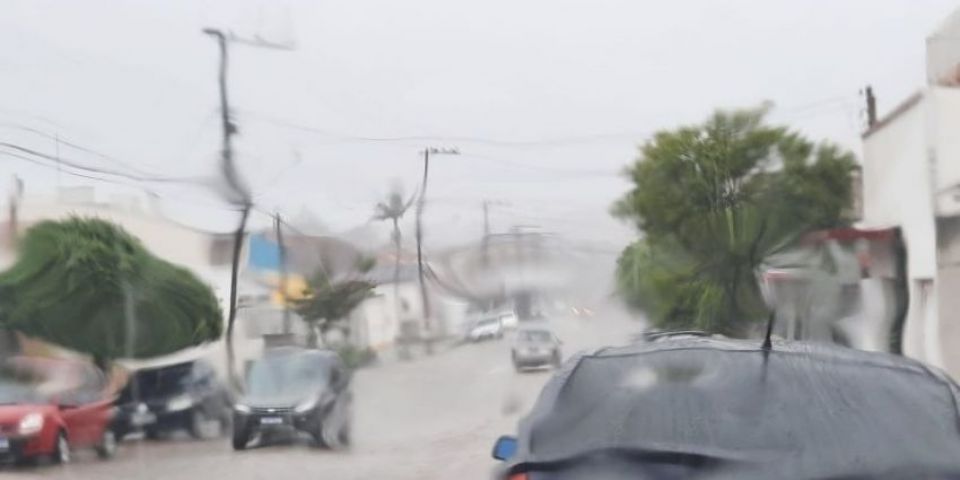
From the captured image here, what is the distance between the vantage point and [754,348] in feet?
16.5

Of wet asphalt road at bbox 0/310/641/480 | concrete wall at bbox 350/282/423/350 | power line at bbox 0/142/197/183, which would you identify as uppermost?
power line at bbox 0/142/197/183

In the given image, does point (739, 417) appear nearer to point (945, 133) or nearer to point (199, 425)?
point (199, 425)

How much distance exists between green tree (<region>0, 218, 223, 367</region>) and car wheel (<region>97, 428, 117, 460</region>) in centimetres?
100

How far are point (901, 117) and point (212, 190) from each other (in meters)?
7.07

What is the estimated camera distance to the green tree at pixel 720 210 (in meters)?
11.1

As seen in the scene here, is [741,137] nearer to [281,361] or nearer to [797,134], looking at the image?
[797,134]

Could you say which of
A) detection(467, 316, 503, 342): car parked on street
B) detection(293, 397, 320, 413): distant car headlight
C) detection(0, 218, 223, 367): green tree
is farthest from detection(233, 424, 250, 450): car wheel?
detection(467, 316, 503, 342): car parked on street

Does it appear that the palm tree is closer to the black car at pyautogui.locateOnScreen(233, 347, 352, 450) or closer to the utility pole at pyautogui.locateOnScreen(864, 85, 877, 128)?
the black car at pyautogui.locateOnScreen(233, 347, 352, 450)

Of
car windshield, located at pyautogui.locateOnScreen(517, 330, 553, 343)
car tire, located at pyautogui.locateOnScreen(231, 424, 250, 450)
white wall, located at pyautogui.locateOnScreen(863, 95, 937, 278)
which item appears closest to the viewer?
car tire, located at pyautogui.locateOnScreen(231, 424, 250, 450)

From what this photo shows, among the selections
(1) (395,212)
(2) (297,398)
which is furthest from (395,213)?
(2) (297,398)

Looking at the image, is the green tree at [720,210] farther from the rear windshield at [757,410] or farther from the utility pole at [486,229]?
the rear windshield at [757,410]

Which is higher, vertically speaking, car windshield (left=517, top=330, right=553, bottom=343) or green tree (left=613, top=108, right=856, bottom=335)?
green tree (left=613, top=108, right=856, bottom=335)

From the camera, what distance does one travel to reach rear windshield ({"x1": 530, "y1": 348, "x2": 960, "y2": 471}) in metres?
4.27

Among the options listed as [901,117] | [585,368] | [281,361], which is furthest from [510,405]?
[585,368]
